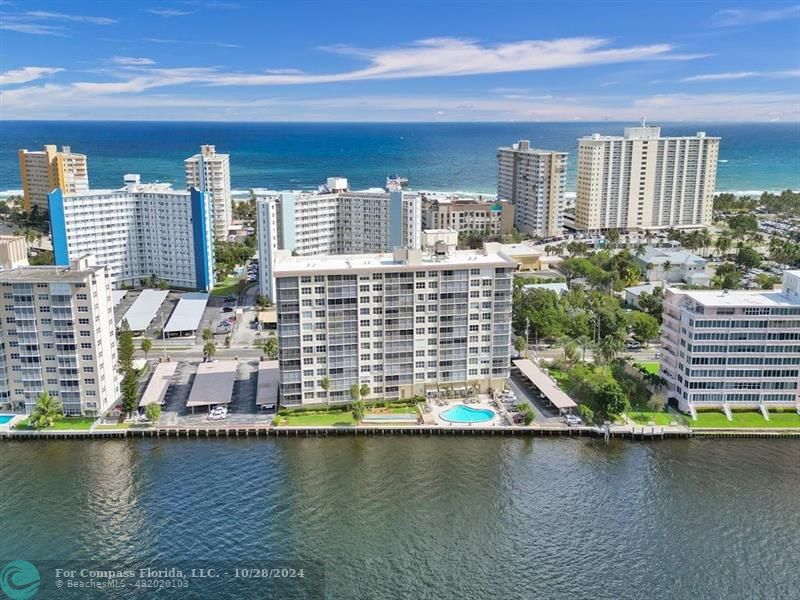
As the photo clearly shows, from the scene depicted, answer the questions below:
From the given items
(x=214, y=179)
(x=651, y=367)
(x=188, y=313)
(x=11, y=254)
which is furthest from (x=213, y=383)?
(x=214, y=179)

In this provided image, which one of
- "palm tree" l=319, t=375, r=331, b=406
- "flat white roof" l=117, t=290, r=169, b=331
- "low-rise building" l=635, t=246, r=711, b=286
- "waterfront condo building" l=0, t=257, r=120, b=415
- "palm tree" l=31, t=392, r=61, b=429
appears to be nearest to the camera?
"palm tree" l=31, t=392, r=61, b=429

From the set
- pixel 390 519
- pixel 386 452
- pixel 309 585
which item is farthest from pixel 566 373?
pixel 309 585

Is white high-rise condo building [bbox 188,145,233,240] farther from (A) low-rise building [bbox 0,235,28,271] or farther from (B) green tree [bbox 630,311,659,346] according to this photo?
(B) green tree [bbox 630,311,659,346]

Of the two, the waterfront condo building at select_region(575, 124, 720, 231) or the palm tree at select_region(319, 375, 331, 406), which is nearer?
the palm tree at select_region(319, 375, 331, 406)

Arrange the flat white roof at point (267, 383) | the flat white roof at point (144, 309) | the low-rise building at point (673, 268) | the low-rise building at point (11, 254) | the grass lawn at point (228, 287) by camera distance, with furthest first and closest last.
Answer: the low-rise building at point (673, 268) < the grass lawn at point (228, 287) < the flat white roof at point (144, 309) < the flat white roof at point (267, 383) < the low-rise building at point (11, 254)

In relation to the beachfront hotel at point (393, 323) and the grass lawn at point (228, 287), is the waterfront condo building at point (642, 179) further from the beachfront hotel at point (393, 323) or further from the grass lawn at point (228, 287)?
the beachfront hotel at point (393, 323)

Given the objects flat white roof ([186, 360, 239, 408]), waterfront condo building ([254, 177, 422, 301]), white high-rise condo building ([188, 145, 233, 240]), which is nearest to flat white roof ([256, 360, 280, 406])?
flat white roof ([186, 360, 239, 408])

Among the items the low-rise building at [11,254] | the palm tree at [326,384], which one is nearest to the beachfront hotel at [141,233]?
the low-rise building at [11,254]
